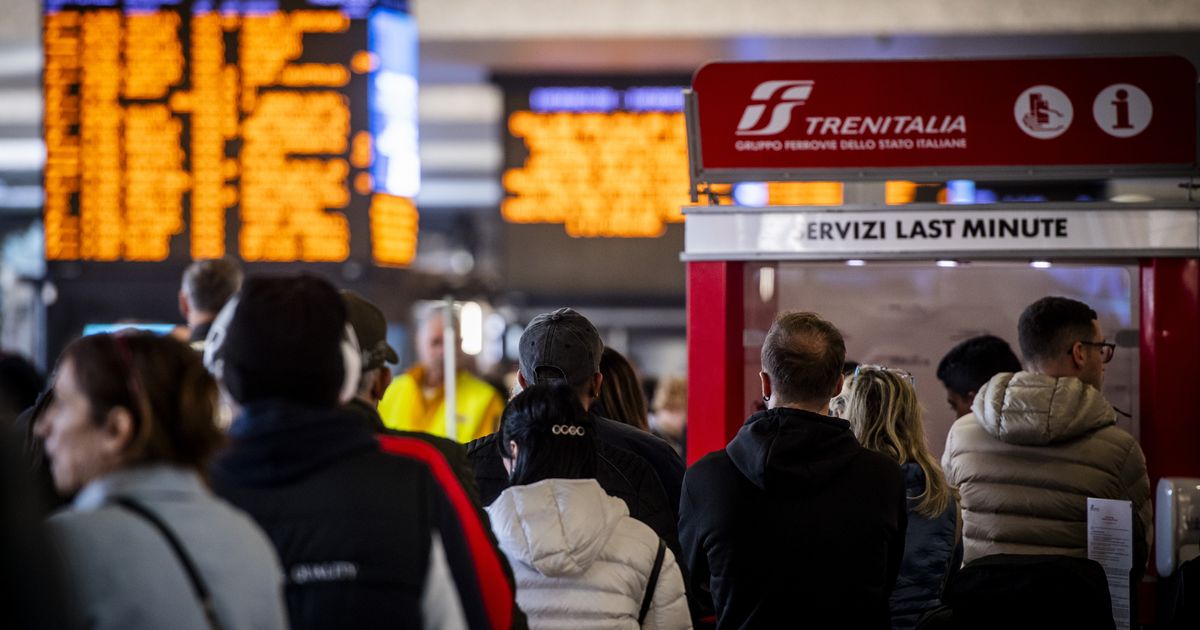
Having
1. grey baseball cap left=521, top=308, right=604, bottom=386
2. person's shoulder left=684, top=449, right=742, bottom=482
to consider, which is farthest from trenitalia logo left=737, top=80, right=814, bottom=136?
person's shoulder left=684, top=449, right=742, bottom=482

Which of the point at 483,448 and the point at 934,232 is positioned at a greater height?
the point at 934,232

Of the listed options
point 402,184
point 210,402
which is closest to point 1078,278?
point 210,402

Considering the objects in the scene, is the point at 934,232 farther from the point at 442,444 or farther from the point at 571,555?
the point at 442,444

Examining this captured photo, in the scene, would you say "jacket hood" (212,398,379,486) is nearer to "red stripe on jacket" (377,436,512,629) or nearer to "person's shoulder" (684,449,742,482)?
"red stripe on jacket" (377,436,512,629)

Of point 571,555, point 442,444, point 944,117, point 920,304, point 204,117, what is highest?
point 204,117

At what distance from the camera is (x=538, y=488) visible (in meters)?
2.65

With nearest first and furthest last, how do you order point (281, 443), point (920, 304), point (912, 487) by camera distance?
1. point (281, 443)
2. point (912, 487)
3. point (920, 304)

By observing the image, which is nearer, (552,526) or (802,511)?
(552,526)

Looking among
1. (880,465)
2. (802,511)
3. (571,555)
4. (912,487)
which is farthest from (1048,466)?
(571,555)

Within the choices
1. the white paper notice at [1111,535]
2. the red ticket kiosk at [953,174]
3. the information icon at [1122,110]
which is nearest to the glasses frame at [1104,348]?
the red ticket kiosk at [953,174]

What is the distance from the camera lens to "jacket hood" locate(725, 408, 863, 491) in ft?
9.54

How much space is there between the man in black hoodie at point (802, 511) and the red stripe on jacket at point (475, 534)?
85cm

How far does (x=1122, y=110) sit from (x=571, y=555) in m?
2.64

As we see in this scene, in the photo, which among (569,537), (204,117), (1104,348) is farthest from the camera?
(204,117)
